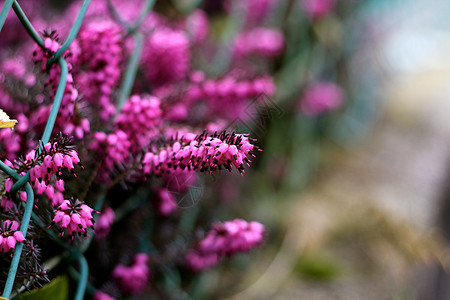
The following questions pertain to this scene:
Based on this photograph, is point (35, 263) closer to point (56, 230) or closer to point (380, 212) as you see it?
point (56, 230)

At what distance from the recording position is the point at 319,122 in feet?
4.78

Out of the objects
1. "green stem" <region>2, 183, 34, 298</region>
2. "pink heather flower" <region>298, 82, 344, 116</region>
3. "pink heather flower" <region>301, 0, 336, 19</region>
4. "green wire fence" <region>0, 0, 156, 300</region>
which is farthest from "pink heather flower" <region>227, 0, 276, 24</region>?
"green stem" <region>2, 183, 34, 298</region>

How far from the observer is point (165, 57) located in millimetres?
654

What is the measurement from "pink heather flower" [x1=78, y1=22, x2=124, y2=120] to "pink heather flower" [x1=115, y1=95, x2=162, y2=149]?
34 millimetres

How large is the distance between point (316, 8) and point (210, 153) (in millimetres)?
1031

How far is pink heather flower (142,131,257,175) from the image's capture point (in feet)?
1.10

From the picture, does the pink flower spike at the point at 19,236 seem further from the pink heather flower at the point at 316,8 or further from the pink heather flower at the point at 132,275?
the pink heather flower at the point at 316,8

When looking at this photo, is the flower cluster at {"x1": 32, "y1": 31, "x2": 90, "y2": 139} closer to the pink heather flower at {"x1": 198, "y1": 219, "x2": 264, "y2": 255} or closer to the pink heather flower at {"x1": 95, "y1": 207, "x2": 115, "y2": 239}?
the pink heather flower at {"x1": 95, "y1": 207, "x2": 115, "y2": 239}

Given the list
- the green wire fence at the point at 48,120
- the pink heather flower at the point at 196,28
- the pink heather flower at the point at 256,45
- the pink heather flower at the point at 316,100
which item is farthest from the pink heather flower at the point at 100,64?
the pink heather flower at the point at 316,100

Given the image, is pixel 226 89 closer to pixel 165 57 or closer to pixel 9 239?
pixel 165 57

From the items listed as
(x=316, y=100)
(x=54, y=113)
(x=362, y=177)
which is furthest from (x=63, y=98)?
(x=362, y=177)

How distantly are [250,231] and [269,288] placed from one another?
1.34 ft

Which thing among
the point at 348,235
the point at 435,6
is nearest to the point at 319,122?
the point at 348,235

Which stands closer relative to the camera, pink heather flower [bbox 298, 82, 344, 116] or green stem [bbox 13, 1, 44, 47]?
green stem [bbox 13, 1, 44, 47]
